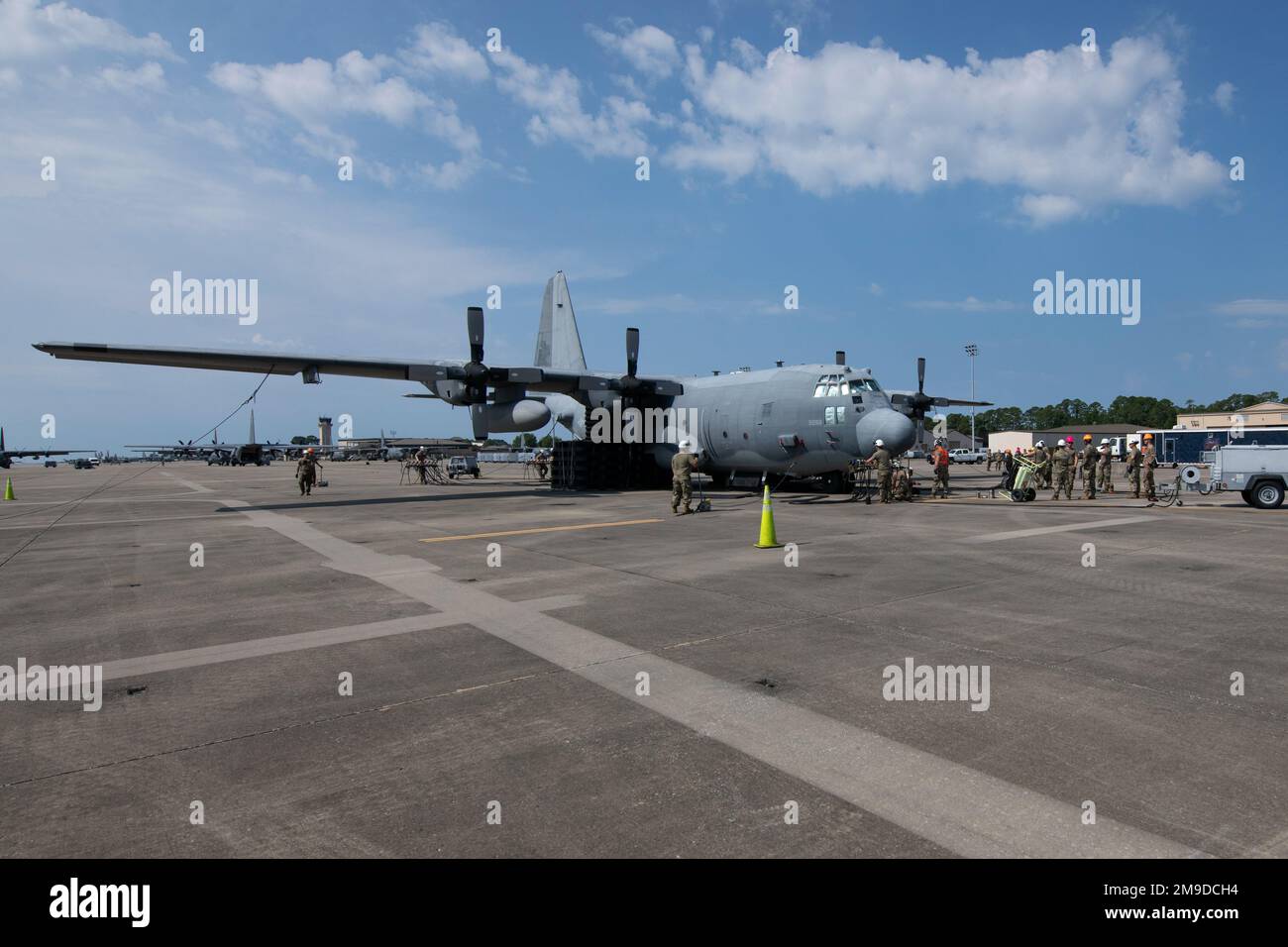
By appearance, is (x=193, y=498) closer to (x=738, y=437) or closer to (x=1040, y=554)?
(x=738, y=437)

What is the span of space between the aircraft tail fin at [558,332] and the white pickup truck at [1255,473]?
2192 centimetres

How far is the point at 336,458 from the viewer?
114000 millimetres

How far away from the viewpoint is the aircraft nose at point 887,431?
1825 cm

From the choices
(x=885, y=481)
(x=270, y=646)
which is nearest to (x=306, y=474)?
(x=885, y=481)

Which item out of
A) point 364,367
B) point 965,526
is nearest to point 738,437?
point 965,526

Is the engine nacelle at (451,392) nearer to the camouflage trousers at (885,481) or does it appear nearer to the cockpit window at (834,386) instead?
the cockpit window at (834,386)

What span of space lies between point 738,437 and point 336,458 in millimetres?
105617

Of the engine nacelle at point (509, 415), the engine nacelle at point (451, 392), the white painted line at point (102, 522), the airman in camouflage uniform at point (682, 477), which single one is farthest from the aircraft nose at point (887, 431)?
the white painted line at point (102, 522)

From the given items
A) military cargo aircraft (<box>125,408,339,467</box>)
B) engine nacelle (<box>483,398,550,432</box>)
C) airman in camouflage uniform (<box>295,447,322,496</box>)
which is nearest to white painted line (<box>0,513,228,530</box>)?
airman in camouflage uniform (<box>295,447,322,496</box>)

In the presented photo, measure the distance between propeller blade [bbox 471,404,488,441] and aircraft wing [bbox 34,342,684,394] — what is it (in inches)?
43.6

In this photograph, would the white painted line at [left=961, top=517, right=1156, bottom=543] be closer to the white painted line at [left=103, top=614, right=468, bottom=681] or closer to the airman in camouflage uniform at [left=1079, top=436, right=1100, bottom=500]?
the airman in camouflage uniform at [left=1079, top=436, right=1100, bottom=500]

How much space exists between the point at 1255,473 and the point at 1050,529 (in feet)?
25.5

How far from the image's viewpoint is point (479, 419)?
77.0 ft

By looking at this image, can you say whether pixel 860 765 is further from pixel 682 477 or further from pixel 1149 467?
pixel 1149 467
